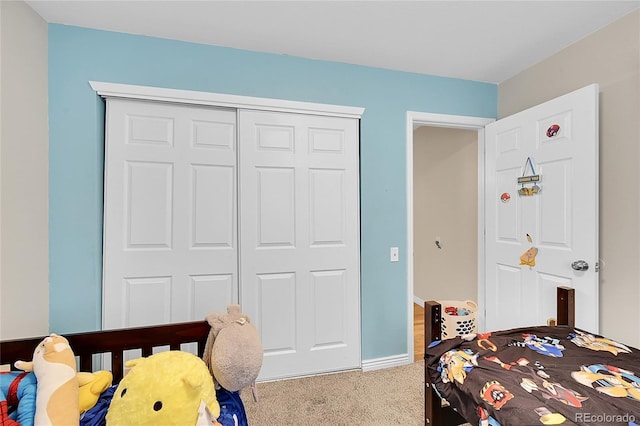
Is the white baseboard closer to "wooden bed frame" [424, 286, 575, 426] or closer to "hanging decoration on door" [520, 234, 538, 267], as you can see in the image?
"wooden bed frame" [424, 286, 575, 426]

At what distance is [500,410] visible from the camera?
1.05 metres

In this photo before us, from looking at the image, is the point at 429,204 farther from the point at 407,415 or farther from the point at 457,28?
→ the point at 407,415

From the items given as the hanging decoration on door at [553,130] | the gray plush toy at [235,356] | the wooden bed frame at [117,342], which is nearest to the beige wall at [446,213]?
the hanging decoration on door at [553,130]

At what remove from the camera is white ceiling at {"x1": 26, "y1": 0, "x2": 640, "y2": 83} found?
5.85 ft

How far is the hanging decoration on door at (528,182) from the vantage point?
2.28m

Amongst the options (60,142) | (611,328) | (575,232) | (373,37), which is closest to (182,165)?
(60,142)

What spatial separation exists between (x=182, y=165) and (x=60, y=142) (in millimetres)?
708

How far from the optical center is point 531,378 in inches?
46.3

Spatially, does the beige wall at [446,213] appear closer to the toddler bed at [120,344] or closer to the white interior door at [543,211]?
the white interior door at [543,211]

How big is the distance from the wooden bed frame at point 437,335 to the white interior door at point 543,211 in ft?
1.12

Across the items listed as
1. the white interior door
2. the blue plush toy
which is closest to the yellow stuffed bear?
the blue plush toy

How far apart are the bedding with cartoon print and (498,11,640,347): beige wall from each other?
584 millimetres

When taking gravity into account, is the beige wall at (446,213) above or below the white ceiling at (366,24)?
below

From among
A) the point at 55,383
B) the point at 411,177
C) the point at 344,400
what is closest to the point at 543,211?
the point at 411,177
